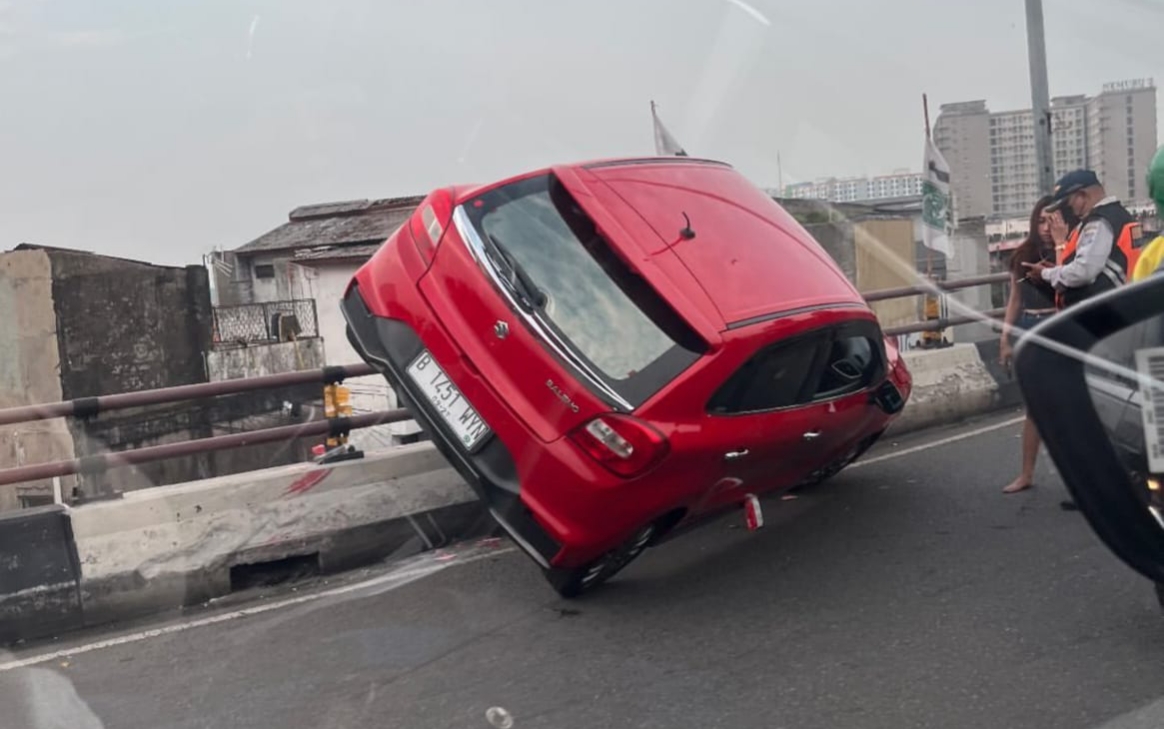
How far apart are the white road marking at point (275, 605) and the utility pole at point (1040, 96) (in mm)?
4845

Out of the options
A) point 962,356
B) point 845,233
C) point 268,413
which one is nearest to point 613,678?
point 962,356

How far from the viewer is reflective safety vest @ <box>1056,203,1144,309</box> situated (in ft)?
18.1

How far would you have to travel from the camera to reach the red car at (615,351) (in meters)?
4.41

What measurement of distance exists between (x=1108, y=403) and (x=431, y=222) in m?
3.53

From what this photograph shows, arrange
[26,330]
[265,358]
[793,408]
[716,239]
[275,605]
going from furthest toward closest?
1. [265,358]
2. [26,330]
3. [275,605]
4. [716,239]
5. [793,408]

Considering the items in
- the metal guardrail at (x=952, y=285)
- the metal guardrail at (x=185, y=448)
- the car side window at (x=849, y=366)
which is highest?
the car side window at (x=849, y=366)

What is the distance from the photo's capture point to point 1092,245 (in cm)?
546

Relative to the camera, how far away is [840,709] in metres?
3.72

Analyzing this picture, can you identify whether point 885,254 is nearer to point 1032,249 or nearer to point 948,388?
point 948,388

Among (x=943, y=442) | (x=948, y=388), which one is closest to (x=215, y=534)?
(x=943, y=442)

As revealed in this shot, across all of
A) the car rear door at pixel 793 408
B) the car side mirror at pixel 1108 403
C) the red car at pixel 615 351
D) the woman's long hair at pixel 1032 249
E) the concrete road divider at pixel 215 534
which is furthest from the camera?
the woman's long hair at pixel 1032 249

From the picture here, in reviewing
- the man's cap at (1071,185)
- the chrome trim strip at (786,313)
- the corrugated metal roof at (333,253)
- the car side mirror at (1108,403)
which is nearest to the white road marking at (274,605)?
the chrome trim strip at (786,313)

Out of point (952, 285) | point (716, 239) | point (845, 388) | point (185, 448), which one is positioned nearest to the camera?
point (716, 239)

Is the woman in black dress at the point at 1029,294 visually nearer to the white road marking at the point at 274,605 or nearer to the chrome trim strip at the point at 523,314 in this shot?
the chrome trim strip at the point at 523,314
